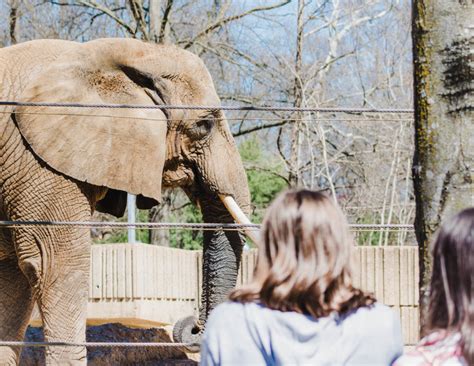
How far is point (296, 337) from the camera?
2.69 metres

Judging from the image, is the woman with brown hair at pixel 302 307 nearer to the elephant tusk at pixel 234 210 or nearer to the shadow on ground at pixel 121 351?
the elephant tusk at pixel 234 210

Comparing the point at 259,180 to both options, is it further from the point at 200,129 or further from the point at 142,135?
the point at 142,135

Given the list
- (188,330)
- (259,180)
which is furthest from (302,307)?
(259,180)

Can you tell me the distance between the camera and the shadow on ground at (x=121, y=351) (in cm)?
838

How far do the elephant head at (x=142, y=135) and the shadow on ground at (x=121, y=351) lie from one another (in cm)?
145

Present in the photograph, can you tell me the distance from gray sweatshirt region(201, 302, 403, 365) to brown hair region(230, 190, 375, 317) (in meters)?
0.03

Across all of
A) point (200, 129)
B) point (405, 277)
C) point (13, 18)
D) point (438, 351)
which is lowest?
point (405, 277)

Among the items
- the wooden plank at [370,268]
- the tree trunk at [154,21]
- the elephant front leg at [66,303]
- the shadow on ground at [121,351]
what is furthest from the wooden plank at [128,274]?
the elephant front leg at [66,303]

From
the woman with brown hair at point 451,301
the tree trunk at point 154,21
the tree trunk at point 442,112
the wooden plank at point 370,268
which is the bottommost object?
the wooden plank at point 370,268

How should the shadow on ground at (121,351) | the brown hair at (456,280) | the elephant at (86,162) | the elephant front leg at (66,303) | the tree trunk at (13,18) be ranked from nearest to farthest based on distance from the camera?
1. the brown hair at (456,280)
2. the elephant front leg at (66,303)
3. the elephant at (86,162)
4. the shadow on ground at (121,351)
5. the tree trunk at (13,18)

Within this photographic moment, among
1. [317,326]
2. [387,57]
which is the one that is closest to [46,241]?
[317,326]

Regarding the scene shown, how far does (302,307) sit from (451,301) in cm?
36

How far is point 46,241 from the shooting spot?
6.80 m

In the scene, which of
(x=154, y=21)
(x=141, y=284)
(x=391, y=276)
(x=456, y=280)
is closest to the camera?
(x=456, y=280)
